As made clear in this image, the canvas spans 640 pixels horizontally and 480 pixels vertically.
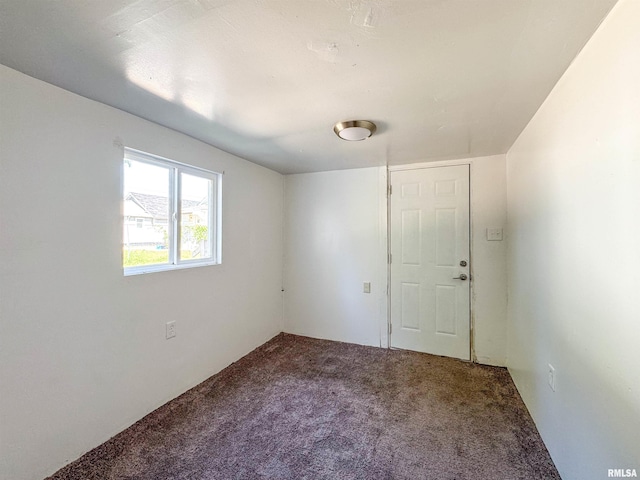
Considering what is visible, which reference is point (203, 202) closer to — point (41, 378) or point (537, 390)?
point (41, 378)

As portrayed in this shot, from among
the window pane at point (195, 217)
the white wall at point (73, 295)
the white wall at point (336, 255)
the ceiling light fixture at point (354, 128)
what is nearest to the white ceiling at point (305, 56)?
the ceiling light fixture at point (354, 128)

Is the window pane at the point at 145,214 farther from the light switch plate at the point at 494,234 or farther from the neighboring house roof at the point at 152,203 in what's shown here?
the light switch plate at the point at 494,234

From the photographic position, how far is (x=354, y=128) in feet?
6.25

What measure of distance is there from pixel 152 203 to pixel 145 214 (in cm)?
11

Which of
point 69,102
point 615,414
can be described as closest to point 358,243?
point 615,414

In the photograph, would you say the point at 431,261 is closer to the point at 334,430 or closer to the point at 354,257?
the point at 354,257

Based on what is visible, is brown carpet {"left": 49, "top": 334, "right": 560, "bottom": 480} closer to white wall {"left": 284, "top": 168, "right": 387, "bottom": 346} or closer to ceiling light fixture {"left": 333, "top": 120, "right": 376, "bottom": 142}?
white wall {"left": 284, "top": 168, "right": 387, "bottom": 346}

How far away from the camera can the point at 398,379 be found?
8.05 ft

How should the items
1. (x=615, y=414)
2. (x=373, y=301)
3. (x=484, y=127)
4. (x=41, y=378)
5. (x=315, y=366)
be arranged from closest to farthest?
(x=615, y=414) < (x=41, y=378) < (x=484, y=127) < (x=315, y=366) < (x=373, y=301)

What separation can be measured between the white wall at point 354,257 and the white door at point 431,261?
11cm

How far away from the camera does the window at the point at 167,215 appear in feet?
6.20

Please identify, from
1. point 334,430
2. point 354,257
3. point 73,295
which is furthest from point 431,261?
point 73,295

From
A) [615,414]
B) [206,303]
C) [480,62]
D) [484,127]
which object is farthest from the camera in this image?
[206,303]

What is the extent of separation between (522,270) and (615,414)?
1306 mm
